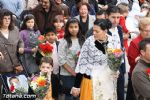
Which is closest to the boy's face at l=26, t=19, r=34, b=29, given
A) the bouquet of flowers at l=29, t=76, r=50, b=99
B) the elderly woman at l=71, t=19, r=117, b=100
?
the elderly woman at l=71, t=19, r=117, b=100

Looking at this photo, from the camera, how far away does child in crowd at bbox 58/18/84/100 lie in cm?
770

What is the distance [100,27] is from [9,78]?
62.6 inches

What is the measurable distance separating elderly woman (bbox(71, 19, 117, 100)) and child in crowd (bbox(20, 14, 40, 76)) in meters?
1.58

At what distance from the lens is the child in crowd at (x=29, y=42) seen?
8.32 m

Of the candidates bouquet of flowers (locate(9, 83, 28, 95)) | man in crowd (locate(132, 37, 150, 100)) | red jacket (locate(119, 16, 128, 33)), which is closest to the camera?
man in crowd (locate(132, 37, 150, 100))

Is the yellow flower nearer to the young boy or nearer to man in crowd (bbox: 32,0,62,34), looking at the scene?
the young boy

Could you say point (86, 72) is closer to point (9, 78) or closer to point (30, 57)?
point (9, 78)

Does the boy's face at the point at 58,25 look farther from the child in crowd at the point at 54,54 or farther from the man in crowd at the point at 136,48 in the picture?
the man in crowd at the point at 136,48

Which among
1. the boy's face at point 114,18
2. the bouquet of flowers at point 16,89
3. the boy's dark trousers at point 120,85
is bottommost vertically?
the boy's dark trousers at point 120,85

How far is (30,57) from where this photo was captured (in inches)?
330

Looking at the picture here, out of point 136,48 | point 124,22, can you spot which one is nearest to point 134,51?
point 136,48

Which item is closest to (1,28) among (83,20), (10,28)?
(10,28)

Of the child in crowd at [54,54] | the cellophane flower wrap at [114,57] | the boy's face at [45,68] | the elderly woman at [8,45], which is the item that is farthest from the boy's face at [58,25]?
the cellophane flower wrap at [114,57]

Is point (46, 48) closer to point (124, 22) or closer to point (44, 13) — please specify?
point (44, 13)
